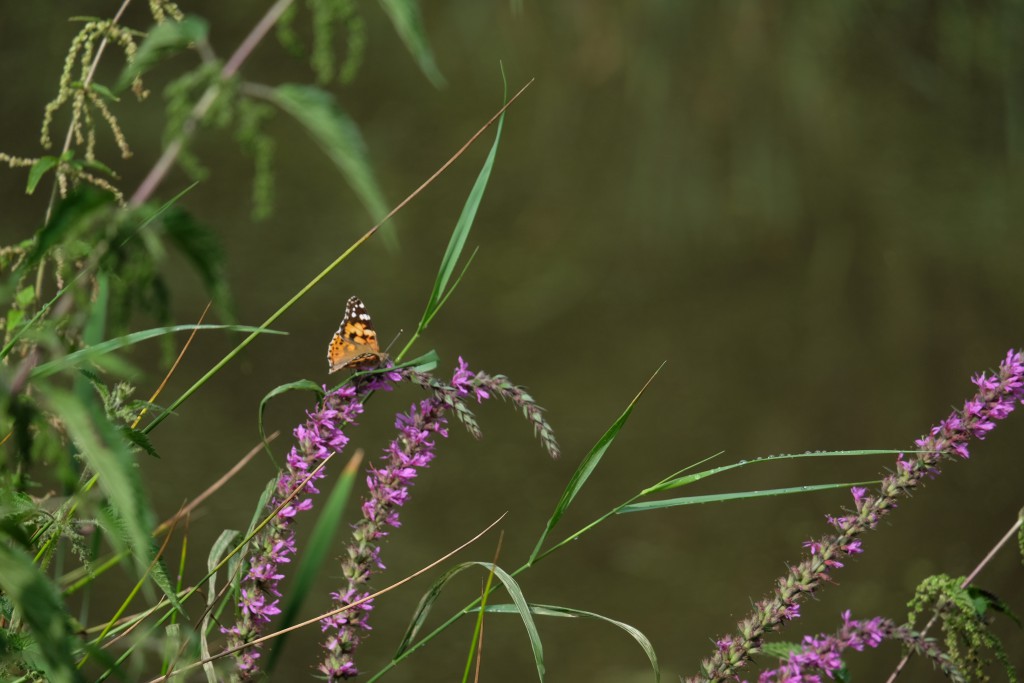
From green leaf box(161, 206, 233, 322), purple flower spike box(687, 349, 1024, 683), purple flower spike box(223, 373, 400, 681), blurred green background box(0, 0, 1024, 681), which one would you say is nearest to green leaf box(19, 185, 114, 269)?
green leaf box(161, 206, 233, 322)

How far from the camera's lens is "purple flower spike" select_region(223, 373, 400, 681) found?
87 cm

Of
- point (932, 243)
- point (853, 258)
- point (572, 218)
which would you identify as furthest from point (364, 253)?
point (932, 243)

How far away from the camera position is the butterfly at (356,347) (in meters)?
0.97

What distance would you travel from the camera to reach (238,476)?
6.00 ft

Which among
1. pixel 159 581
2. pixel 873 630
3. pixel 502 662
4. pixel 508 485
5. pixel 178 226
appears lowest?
pixel 502 662

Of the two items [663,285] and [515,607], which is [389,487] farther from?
[663,285]

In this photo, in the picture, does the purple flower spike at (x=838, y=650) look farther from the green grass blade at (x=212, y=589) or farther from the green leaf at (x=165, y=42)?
the green leaf at (x=165, y=42)

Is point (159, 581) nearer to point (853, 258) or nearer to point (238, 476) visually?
point (238, 476)

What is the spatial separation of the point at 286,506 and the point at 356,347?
18 cm

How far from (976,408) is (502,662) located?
1.12 m

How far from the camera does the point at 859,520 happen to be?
0.92 meters

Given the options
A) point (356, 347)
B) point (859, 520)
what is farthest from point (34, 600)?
point (859, 520)

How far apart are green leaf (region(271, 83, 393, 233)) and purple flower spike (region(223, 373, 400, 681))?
379mm

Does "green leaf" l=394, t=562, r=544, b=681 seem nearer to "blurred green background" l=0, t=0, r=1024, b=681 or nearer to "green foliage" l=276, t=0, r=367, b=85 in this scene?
"green foliage" l=276, t=0, r=367, b=85
